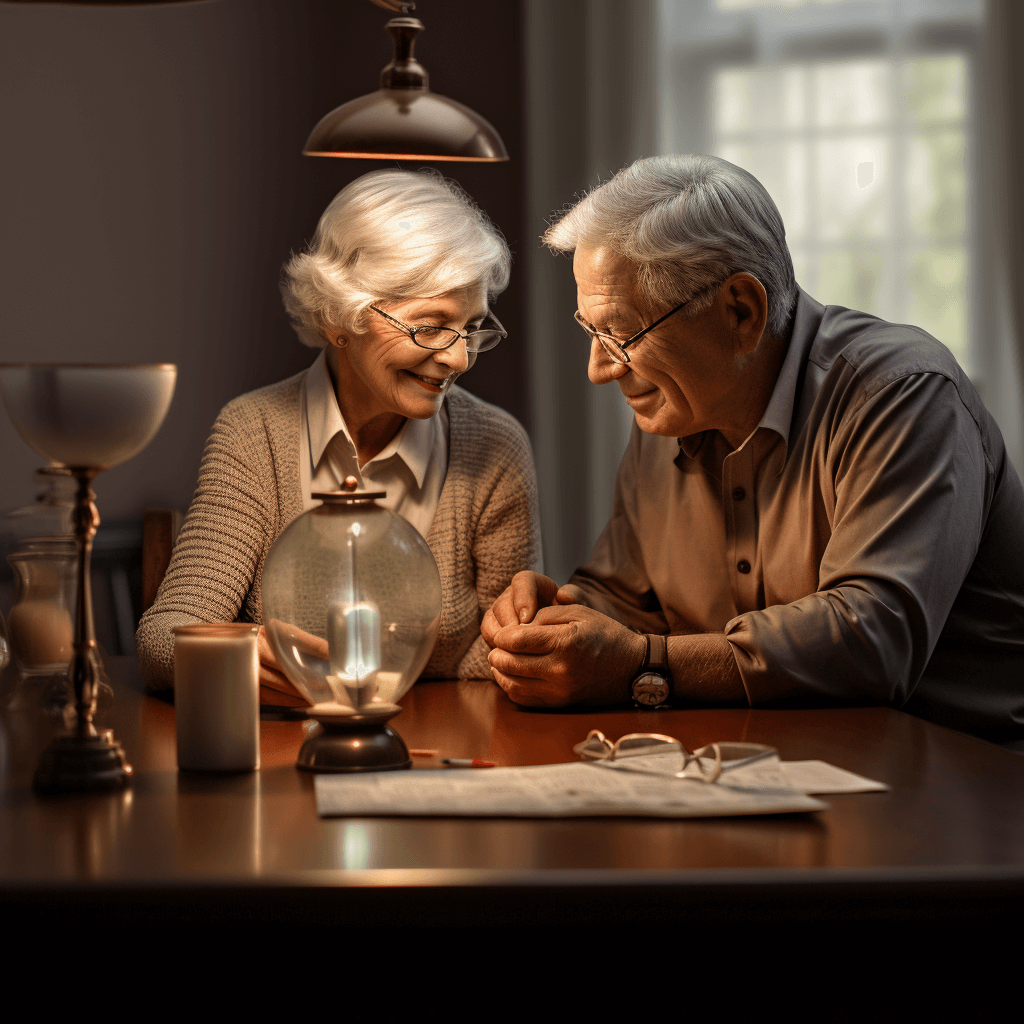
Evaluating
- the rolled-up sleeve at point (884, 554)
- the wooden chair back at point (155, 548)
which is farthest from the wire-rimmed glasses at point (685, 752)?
the wooden chair back at point (155, 548)

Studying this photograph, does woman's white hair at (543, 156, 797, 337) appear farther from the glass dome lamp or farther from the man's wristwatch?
the glass dome lamp

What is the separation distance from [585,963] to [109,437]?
608 mm

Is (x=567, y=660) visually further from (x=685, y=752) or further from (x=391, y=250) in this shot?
(x=391, y=250)

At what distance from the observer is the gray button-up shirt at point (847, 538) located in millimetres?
1484

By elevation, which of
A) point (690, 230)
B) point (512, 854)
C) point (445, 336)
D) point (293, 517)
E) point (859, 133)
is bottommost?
point (512, 854)

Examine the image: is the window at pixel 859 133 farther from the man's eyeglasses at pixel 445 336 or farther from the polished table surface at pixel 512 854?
the polished table surface at pixel 512 854

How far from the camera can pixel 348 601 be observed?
1101 mm

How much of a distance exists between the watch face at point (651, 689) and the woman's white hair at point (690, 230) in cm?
59

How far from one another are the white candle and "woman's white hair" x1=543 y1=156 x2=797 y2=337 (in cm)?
90

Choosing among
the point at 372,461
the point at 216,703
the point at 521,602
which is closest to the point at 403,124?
the point at 372,461

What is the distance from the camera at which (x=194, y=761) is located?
44.4 inches

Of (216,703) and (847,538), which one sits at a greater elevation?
(847,538)

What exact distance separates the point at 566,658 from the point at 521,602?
22cm

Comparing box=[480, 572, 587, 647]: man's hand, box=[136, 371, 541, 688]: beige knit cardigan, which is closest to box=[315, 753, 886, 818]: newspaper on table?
box=[480, 572, 587, 647]: man's hand
